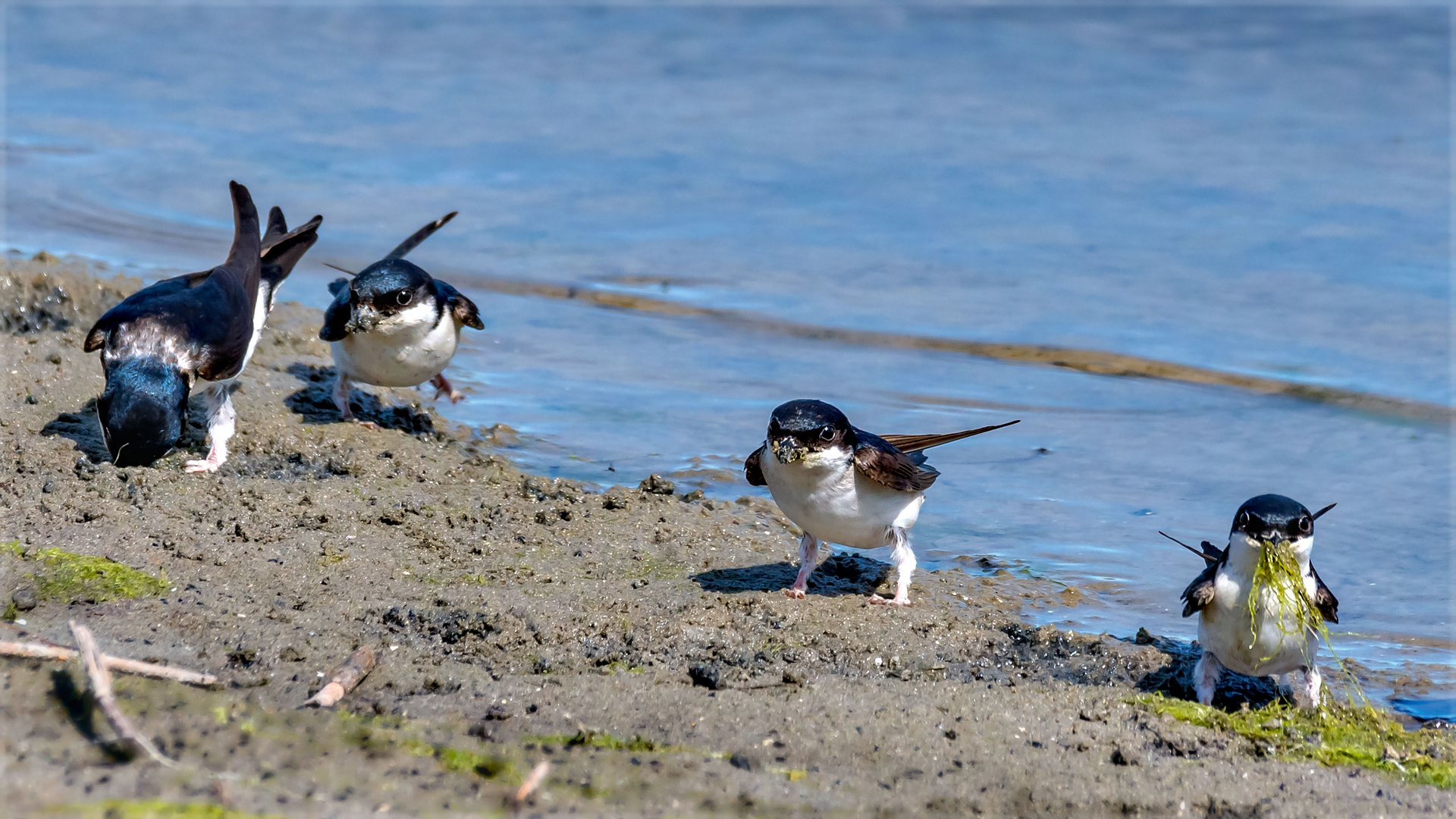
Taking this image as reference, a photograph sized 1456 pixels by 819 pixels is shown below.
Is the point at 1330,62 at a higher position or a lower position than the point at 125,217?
higher

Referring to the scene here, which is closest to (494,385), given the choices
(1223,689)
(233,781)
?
(1223,689)

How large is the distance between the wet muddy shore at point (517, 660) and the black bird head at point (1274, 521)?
689mm

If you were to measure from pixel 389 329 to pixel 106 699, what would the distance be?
157 inches

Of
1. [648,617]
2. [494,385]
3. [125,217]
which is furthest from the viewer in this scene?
[125,217]

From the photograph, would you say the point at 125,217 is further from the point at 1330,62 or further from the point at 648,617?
the point at 1330,62

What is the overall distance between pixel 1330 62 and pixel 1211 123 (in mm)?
2786

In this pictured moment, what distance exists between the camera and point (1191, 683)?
16.7ft

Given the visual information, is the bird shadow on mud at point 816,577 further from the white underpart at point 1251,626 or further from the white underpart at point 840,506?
the white underpart at point 1251,626

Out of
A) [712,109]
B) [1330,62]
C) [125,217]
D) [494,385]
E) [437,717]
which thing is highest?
[1330,62]

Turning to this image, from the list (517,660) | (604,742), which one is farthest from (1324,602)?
(517,660)

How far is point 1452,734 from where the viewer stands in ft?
15.6

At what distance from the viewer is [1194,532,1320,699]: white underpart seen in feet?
15.4

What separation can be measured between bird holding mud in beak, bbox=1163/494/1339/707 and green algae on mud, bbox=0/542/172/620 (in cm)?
356

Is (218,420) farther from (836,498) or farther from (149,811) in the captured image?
(149,811)
